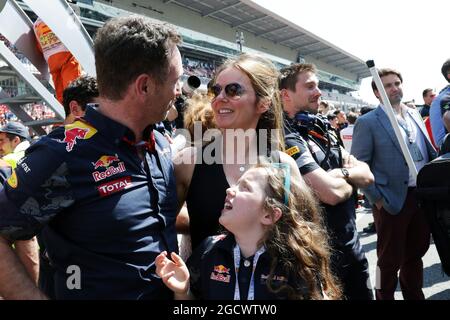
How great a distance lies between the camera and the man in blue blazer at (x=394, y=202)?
3576 millimetres

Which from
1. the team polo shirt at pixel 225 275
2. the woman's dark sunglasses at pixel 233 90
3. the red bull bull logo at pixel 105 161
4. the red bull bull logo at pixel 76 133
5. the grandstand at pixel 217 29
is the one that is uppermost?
the grandstand at pixel 217 29

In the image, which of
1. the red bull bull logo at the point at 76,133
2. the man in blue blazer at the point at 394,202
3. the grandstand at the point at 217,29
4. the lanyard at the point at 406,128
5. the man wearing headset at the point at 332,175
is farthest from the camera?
the grandstand at the point at 217,29

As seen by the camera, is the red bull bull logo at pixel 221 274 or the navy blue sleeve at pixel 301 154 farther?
the navy blue sleeve at pixel 301 154

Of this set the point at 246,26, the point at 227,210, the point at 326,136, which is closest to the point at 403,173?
the point at 326,136

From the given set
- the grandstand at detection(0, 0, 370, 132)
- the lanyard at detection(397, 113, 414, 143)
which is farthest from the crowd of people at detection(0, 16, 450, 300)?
the grandstand at detection(0, 0, 370, 132)

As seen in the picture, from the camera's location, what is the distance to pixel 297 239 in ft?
5.41

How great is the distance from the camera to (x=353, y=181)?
2.53m

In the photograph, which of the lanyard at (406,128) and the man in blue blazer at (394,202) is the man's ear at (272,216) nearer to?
the man in blue blazer at (394,202)

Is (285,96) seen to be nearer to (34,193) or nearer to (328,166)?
(328,166)

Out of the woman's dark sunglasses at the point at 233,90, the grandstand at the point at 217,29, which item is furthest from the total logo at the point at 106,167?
the grandstand at the point at 217,29

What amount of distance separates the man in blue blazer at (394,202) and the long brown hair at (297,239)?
6.50ft

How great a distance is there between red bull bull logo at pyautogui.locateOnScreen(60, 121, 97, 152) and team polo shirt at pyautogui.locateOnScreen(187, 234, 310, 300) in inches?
26.8

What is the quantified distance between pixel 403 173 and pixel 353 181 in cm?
140

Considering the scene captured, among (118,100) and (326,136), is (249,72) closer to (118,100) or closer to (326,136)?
(118,100)
